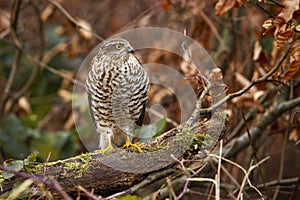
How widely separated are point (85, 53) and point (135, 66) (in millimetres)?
2756

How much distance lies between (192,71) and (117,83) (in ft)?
2.26

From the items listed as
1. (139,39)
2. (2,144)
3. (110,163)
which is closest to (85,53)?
(139,39)

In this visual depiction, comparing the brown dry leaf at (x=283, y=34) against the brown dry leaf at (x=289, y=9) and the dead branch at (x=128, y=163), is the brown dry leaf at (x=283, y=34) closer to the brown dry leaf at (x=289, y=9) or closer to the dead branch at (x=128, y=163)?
the brown dry leaf at (x=289, y=9)

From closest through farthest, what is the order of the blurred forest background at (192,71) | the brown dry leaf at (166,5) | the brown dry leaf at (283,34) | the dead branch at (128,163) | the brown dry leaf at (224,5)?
1. the dead branch at (128,163)
2. the brown dry leaf at (283,34)
3. the brown dry leaf at (224,5)
4. the blurred forest background at (192,71)
5. the brown dry leaf at (166,5)

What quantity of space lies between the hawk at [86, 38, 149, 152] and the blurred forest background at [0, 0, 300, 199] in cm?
54

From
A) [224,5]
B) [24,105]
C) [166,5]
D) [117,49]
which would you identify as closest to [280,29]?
[224,5]

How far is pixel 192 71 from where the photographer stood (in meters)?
4.22

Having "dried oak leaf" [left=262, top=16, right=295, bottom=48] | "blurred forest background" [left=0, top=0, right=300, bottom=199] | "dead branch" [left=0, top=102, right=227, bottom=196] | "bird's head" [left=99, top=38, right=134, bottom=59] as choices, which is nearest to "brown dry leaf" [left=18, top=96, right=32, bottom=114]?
"blurred forest background" [left=0, top=0, right=300, bottom=199]

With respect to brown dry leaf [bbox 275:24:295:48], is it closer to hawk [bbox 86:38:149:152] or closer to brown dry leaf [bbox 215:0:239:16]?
brown dry leaf [bbox 215:0:239:16]

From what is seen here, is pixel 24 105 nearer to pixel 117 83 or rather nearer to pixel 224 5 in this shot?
pixel 117 83

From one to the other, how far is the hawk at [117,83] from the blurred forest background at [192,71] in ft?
1.76


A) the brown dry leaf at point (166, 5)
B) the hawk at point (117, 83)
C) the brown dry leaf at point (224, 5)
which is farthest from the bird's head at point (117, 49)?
the brown dry leaf at point (166, 5)

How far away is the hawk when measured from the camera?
376 centimetres

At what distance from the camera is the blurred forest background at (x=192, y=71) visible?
3.96m
